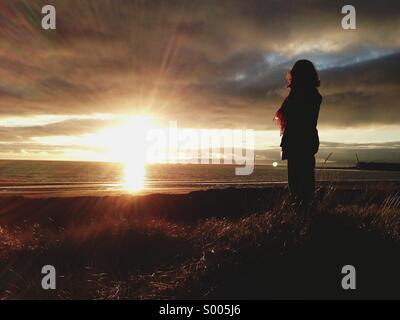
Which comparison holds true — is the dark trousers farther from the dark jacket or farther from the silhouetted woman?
the dark jacket

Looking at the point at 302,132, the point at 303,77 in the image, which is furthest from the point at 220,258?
the point at 303,77

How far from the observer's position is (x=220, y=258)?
253 inches

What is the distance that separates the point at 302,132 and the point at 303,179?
38.4 inches

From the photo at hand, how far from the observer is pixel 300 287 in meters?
5.84

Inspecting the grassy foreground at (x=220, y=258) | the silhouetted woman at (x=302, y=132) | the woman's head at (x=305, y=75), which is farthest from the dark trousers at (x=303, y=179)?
the woman's head at (x=305, y=75)

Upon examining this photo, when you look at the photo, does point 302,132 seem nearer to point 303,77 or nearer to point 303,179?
point 303,179

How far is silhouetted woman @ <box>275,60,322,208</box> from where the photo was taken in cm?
868

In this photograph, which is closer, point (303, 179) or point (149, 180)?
point (303, 179)

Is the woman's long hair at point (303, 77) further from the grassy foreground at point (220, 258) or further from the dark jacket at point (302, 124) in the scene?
the grassy foreground at point (220, 258)

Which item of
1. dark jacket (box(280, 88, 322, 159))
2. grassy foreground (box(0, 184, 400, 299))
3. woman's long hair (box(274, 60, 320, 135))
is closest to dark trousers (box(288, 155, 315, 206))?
dark jacket (box(280, 88, 322, 159))

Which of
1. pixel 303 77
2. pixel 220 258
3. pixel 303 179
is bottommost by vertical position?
pixel 220 258
